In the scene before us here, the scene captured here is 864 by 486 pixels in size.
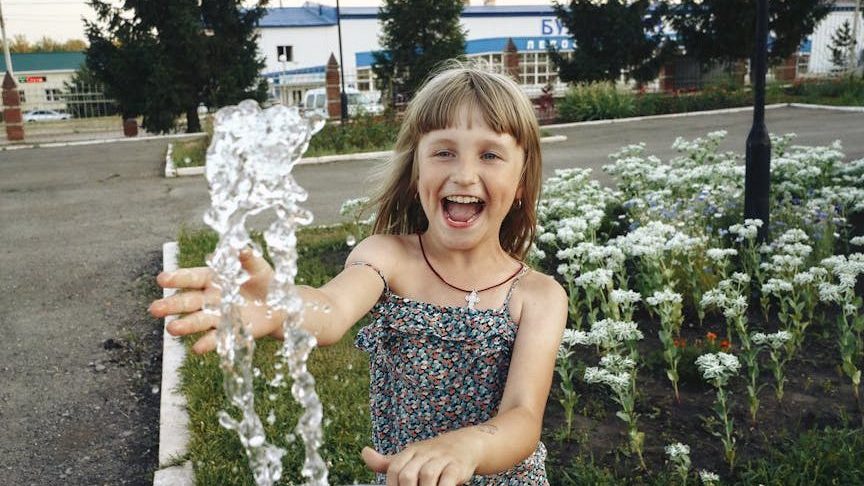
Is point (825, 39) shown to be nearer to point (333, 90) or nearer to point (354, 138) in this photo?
point (333, 90)

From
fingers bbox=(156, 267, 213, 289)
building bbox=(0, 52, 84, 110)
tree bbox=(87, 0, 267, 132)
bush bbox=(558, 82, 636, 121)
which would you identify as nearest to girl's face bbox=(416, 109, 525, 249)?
fingers bbox=(156, 267, 213, 289)

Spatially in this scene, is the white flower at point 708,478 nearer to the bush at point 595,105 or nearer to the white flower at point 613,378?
the white flower at point 613,378

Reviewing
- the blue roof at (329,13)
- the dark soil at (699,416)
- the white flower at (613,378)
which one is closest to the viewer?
the white flower at (613,378)

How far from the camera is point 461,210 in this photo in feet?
6.76

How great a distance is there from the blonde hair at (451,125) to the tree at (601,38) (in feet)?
85.0

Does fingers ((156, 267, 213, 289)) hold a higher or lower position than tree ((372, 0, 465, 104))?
lower

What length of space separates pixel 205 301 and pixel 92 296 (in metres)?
5.15

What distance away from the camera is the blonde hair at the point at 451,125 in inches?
81.1

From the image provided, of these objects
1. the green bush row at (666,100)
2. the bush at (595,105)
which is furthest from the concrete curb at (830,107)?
the bush at (595,105)

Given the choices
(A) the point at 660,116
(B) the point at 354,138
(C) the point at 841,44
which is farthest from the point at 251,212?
(C) the point at 841,44

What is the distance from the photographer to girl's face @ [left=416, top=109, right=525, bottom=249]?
200cm

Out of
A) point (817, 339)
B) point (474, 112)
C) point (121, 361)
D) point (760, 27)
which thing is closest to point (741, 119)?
point (760, 27)

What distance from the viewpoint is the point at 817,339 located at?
159 inches

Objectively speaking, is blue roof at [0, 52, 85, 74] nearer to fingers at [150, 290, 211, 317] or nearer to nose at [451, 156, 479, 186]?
nose at [451, 156, 479, 186]
